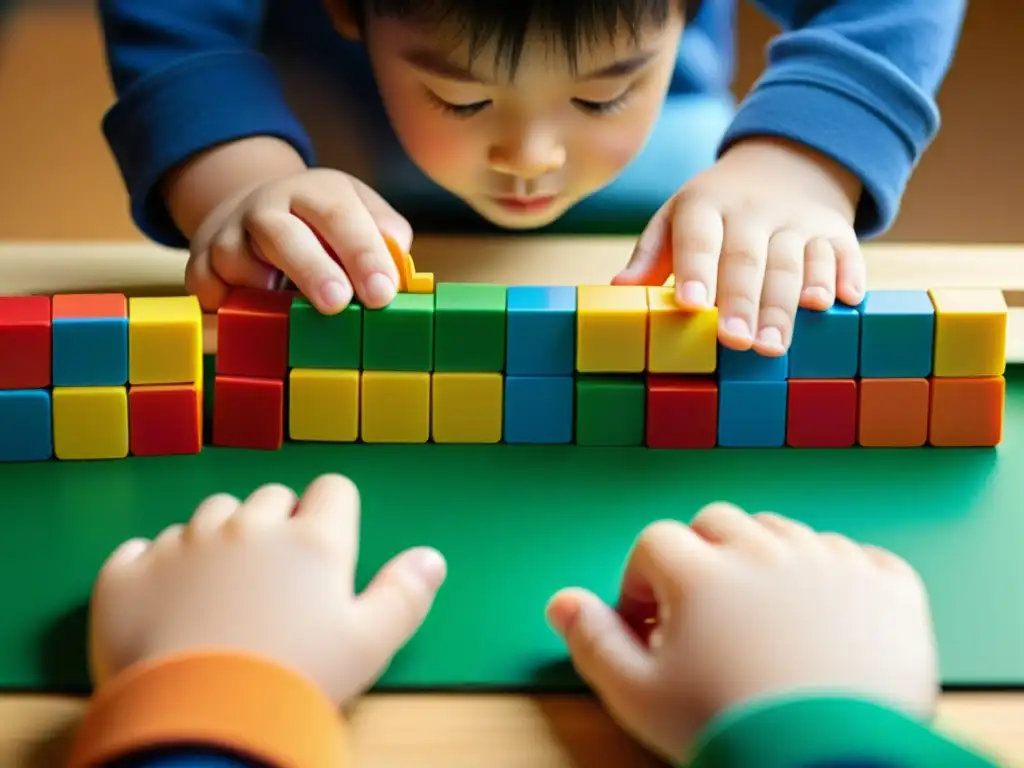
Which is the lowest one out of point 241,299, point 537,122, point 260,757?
point 260,757

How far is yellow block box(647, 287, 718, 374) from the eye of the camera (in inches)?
26.8

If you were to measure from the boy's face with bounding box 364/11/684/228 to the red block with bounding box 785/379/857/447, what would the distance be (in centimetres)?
23

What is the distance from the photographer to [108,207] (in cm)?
193

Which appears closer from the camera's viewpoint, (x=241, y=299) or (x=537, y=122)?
(x=241, y=299)

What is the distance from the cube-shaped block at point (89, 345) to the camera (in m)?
0.66

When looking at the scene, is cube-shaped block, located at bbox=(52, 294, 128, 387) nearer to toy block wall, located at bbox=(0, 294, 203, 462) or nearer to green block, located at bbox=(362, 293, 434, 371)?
toy block wall, located at bbox=(0, 294, 203, 462)

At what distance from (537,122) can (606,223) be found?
0.33 meters

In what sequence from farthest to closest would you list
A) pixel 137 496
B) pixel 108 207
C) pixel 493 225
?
pixel 108 207 < pixel 493 225 < pixel 137 496

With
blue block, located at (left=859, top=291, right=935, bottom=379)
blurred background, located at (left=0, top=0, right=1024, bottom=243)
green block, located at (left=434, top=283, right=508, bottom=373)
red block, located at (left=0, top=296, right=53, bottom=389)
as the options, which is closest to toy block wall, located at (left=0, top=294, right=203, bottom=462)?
red block, located at (left=0, top=296, right=53, bottom=389)

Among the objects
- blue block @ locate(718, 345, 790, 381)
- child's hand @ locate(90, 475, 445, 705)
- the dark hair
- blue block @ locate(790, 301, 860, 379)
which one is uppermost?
the dark hair

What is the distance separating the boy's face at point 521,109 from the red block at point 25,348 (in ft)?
0.95

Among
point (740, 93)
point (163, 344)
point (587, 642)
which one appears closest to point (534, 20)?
point (163, 344)

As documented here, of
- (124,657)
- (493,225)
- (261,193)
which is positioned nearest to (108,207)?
(493,225)

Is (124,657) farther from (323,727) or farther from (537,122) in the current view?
(537,122)
